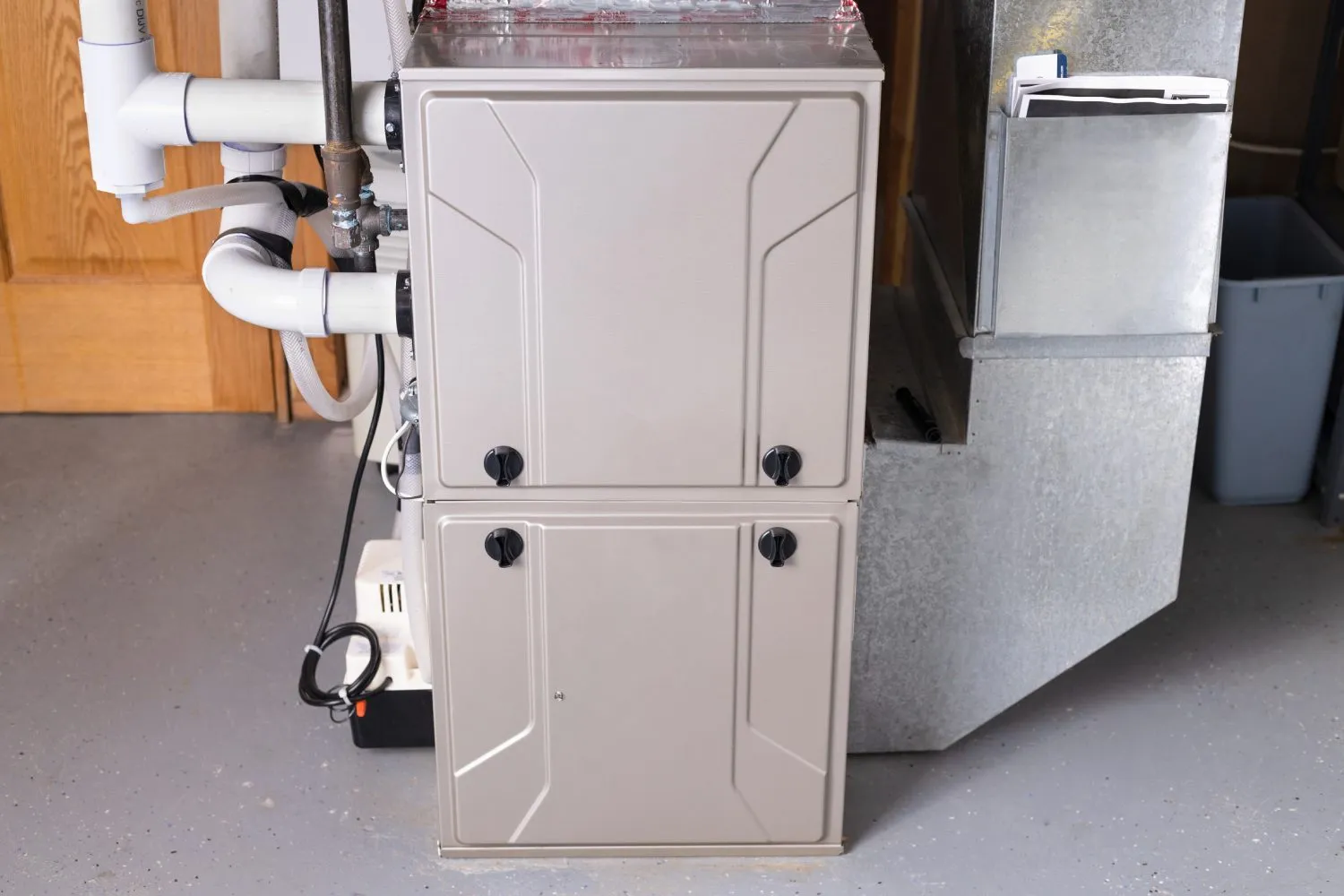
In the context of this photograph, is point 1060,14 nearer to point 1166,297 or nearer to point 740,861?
point 1166,297

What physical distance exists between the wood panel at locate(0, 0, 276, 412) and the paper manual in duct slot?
1738 mm

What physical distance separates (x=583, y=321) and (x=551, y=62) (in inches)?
11.2

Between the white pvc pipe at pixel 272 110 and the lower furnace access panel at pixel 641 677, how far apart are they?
1.55ft

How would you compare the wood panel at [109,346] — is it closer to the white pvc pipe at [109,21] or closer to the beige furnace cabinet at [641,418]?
the white pvc pipe at [109,21]

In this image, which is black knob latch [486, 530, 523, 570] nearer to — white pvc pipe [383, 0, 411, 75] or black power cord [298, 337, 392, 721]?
black power cord [298, 337, 392, 721]

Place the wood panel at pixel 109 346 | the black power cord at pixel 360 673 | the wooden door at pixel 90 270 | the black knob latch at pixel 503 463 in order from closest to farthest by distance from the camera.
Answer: the black knob latch at pixel 503 463 → the black power cord at pixel 360 673 → the wooden door at pixel 90 270 → the wood panel at pixel 109 346

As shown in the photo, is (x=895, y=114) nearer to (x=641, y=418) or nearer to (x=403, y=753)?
(x=641, y=418)

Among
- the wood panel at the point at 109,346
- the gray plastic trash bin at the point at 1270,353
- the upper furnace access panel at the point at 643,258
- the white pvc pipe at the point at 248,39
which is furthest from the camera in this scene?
the wood panel at the point at 109,346

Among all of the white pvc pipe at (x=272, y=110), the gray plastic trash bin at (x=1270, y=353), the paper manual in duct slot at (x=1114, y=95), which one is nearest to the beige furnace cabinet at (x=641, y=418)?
the white pvc pipe at (x=272, y=110)

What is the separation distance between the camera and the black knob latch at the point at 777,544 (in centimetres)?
181

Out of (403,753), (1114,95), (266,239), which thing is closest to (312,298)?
(266,239)

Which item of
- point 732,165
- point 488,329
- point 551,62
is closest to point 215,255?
point 488,329

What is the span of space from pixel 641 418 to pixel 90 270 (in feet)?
6.08

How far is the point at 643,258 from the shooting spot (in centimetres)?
166
